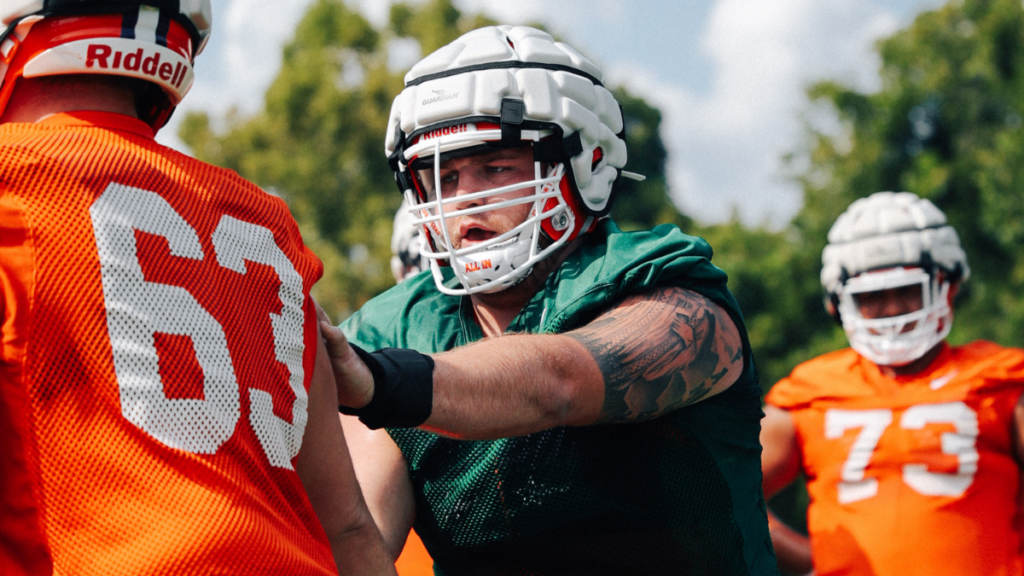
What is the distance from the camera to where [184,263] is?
156 centimetres

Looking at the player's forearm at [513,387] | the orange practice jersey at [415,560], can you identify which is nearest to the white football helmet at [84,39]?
the player's forearm at [513,387]

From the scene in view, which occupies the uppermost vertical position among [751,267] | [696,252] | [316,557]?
[696,252]

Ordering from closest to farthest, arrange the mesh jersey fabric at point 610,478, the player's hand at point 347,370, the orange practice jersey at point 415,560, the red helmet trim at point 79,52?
the red helmet trim at point 79,52
the player's hand at point 347,370
the mesh jersey fabric at point 610,478
the orange practice jersey at point 415,560

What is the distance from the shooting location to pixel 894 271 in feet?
16.6

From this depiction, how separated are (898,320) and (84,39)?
4.12 metres

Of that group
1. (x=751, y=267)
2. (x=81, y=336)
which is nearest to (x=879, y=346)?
(x=81, y=336)

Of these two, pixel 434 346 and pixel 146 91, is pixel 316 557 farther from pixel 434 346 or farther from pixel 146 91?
pixel 434 346

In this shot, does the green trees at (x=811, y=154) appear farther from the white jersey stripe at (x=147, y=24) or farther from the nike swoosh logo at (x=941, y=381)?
the white jersey stripe at (x=147, y=24)

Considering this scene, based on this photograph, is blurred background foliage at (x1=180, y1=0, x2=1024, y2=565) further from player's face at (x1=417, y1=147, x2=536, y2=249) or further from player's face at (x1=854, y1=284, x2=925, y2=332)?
player's face at (x1=417, y1=147, x2=536, y2=249)

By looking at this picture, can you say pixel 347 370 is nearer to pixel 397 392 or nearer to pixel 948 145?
pixel 397 392

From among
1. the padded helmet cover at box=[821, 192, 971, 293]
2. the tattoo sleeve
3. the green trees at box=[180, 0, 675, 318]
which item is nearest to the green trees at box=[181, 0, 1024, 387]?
the green trees at box=[180, 0, 675, 318]

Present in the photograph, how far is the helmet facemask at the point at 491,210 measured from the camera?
2725 millimetres

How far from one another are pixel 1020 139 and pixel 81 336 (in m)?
19.8

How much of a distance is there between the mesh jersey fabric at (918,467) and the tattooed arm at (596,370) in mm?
2391
